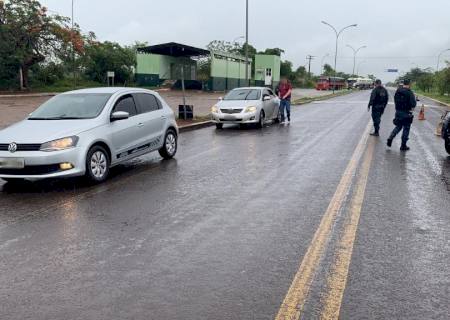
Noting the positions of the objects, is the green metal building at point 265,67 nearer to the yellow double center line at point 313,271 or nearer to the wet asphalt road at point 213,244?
the wet asphalt road at point 213,244

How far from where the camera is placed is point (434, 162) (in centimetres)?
1028

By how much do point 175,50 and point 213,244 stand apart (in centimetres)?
4735

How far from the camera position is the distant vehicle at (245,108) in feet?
55.7

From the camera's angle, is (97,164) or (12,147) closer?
(12,147)

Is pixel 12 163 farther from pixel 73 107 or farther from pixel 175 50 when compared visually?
pixel 175 50

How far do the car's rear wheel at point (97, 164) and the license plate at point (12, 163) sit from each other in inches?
38.9

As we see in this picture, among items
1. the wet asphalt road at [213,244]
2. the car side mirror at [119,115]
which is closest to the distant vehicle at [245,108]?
the wet asphalt road at [213,244]

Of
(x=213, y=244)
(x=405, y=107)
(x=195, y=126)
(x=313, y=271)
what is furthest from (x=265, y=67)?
(x=313, y=271)

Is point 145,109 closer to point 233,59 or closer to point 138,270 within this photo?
point 138,270

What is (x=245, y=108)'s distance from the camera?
55.7ft

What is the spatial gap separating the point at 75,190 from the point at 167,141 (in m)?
3.36

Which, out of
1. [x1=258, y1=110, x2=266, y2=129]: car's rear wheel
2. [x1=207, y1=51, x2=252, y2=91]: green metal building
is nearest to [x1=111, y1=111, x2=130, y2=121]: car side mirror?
[x1=258, y1=110, x2=266, y2=129]: car's rear wheel

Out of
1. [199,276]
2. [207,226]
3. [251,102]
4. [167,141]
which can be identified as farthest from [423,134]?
[199,276]

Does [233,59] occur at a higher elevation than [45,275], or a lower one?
higher
